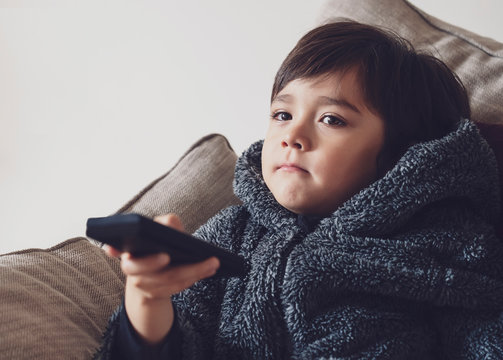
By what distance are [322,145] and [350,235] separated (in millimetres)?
140

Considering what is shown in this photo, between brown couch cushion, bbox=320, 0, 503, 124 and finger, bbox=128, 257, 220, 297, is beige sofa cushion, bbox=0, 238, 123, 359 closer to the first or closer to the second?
finger, bbox=128, 257, 220, 297

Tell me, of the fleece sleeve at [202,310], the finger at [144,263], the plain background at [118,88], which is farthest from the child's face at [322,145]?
the plain background at [118,88]

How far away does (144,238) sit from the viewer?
579 millimetres

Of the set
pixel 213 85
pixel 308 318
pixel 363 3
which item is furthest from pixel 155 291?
pixel 213 85

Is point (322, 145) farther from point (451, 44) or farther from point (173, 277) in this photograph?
point (451, 44)

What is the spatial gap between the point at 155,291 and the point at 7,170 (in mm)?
1385

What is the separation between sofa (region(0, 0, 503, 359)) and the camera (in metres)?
0.78

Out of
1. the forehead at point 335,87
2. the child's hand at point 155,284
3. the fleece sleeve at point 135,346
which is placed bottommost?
the fleece sleeve at point 135,346

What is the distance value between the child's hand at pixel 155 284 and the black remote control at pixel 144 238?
1 centimetres

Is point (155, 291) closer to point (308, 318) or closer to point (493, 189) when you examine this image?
point (308, 318)

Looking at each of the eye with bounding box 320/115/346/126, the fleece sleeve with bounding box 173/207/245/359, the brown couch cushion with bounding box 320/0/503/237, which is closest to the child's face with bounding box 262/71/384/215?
the eye with bounding box 320/115/346/126

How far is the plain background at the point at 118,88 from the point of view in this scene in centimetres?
174

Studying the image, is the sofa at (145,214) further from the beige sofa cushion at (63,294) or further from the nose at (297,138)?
the nose at (297,138)

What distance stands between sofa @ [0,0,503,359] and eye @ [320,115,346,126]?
0.29m
